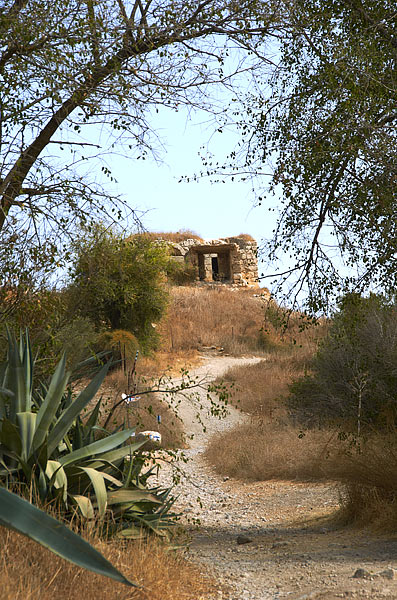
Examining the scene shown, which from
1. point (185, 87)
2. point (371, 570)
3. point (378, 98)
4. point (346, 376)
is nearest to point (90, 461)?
point (371, 570)

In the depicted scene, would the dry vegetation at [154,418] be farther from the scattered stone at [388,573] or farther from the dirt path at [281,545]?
the scattered stone at [388,573]

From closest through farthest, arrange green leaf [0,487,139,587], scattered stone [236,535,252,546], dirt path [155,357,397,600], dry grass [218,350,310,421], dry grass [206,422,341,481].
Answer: green leaf [0,487,139,587] < dirt path [155,357,397,600] < scattered stone [236,535,252,546] < dry grass [206,422,341,481] < dry grass [218,350,310,421]

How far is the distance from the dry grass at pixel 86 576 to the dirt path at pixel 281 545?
1.63ft

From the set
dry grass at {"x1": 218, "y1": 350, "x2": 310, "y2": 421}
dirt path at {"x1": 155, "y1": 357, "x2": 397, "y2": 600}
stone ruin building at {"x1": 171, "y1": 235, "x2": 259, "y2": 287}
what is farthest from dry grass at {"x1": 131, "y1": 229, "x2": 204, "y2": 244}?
dirt path at {"x1": 155, "y1": 357, "x2": 397, "y2": 600}

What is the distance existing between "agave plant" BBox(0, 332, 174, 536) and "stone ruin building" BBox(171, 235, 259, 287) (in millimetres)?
35063

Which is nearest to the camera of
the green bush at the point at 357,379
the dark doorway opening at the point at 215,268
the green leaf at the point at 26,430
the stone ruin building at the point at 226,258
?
the green leaf at the point at 26,430

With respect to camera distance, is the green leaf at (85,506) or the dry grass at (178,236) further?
the dry grass at (178,236)

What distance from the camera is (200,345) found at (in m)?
28.1

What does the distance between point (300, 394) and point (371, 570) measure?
10285 mm

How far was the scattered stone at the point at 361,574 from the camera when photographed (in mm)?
4781

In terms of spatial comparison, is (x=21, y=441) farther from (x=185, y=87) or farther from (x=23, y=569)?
(x=185, y=87)

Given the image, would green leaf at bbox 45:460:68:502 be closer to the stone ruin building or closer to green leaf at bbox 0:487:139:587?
green leaf at bbox 0:487:139:587

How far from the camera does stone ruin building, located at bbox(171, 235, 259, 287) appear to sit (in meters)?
41.2

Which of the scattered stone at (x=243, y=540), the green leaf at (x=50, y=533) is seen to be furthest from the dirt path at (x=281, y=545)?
the green leaf at (x=50, y=533)
